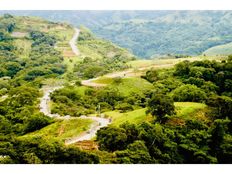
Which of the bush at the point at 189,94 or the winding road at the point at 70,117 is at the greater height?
the bush at the point at 189,94

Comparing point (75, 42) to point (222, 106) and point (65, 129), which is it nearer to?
point (65, 129)

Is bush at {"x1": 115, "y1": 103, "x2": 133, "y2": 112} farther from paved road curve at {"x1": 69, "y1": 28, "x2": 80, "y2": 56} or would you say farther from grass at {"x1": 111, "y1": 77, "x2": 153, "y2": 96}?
paved road curve at {"x1": 69, "y1": 28, "x2": 80, "y2": 56}

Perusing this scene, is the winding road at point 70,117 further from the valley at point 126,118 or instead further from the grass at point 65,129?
the grass at point 65,129

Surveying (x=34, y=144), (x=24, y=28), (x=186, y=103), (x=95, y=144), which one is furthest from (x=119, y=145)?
(x=24, y=28)

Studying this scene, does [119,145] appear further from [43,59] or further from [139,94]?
[43,59]

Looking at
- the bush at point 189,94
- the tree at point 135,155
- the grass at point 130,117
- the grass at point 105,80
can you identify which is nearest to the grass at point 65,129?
the grass at point 130,117
